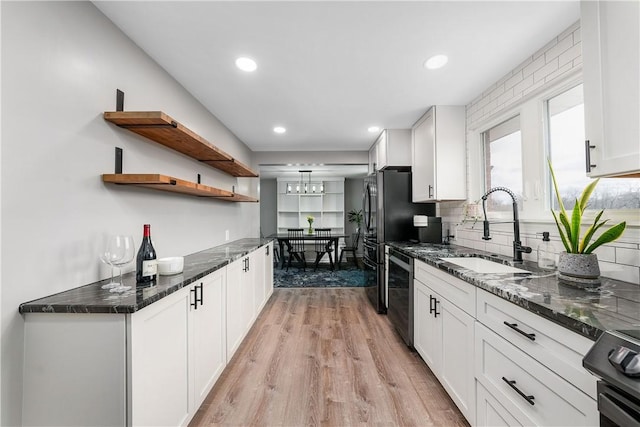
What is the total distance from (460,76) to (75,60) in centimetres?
254

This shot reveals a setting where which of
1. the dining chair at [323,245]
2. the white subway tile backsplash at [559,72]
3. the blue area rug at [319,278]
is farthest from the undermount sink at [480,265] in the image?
the dining chair at [323,245]

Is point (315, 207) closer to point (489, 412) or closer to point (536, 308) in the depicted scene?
point (489, 412)

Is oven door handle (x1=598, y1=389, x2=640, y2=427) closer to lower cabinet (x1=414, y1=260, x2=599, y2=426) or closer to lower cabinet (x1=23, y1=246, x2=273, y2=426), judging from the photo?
lower cabinet (x1=414, y1=260, x2=599, y2=426)

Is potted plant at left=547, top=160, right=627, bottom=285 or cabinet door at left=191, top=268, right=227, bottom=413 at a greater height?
potted plant at left=547, top=160, right=627, bottom=285


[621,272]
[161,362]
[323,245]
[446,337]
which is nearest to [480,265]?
[446,337]

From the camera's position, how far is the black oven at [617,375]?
0.60 m

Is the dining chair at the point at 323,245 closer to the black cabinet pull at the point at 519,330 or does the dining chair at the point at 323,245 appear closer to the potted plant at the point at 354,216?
the potted plant at the point at 354,216

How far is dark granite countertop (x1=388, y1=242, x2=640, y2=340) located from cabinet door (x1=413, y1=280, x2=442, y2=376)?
48 cm

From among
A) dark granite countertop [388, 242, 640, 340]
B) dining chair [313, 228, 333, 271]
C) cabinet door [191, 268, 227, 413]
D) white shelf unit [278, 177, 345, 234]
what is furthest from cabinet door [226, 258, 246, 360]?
white shelf unit [278, 177, 345, 234]

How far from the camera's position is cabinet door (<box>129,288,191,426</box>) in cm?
105

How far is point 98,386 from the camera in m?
1.01

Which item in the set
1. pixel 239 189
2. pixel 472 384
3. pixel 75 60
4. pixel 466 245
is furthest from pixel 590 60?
pixel 239 189

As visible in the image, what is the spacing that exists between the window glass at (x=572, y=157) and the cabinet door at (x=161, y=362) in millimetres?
2391

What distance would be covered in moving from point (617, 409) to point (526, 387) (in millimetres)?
456
